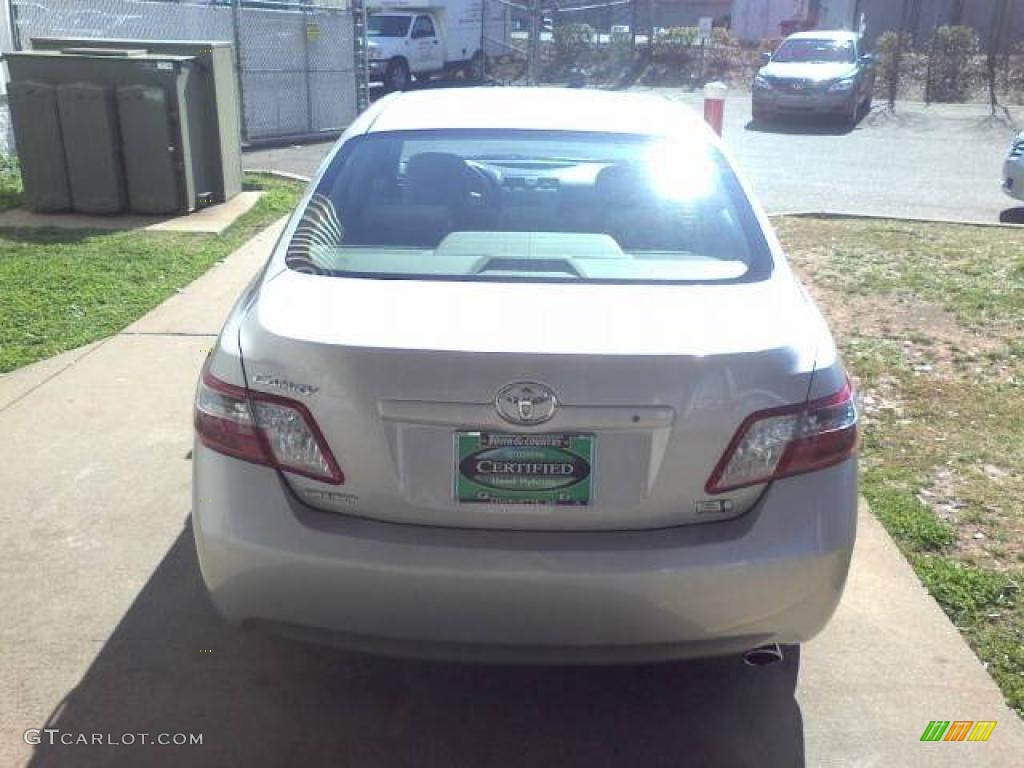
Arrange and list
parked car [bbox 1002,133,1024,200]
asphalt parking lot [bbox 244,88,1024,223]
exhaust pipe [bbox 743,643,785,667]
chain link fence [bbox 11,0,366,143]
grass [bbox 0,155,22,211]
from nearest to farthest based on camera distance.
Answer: exhaust pipe [bbox 743,643,785,667] < grass [bbox 0,155,22,211] < parked car [bbox 1002,133,1024,200] < asphalt parking lot [bbox 244,88,1024,223] < chain link fence [bbox 11,0,366,143]

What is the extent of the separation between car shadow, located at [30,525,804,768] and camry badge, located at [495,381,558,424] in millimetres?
1013

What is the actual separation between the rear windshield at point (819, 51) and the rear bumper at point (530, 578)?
20.6 metres

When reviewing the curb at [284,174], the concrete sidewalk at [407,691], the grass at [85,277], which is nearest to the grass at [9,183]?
the grass at [85,277]

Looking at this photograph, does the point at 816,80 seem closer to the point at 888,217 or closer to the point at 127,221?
the point at 888,217

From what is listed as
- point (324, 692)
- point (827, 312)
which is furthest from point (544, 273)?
point (827, 312)

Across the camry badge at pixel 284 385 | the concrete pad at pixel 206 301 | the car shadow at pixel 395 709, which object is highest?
the camry badge at pixel 284 385

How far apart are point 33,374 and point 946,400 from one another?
15.7 ft

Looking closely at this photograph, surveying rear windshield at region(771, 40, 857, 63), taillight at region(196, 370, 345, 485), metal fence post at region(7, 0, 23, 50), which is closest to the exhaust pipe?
Answer: taillight at region(196, 370, 345, 485)

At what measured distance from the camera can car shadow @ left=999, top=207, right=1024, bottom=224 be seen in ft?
36.3

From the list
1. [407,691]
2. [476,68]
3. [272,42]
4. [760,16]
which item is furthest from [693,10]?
[407,691]

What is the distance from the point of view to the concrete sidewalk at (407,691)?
2.85m

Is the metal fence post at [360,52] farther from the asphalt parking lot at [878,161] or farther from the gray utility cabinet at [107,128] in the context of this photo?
the gray utility cabinet at [107,128]

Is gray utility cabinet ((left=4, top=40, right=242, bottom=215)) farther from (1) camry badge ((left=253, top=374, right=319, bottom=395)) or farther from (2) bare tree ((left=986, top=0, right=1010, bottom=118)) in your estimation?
(2) bare tree ((left=986, top=0, right=1010, bottom=118))

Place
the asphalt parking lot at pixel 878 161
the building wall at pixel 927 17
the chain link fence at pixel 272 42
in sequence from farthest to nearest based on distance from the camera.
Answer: the building wall at pixel 927 17, the chain link fence at pixel 272 42, the asphalt parking lot at pixel 878 161
